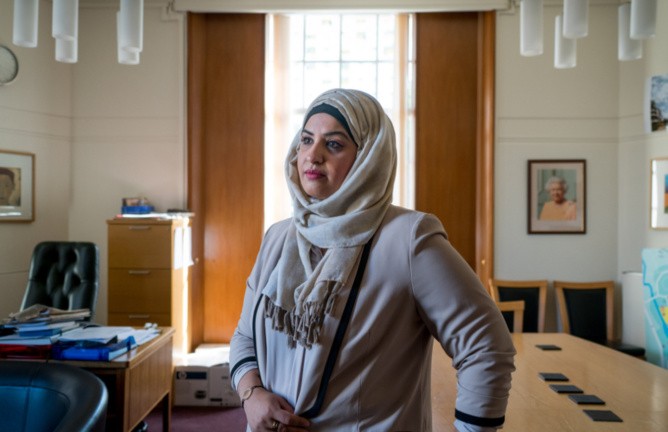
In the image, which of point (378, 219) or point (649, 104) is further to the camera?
point (649, 104)

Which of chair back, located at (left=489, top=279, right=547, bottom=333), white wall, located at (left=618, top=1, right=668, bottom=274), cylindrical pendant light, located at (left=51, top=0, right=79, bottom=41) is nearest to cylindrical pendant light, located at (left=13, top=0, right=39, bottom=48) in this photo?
cylindrical pendant light, located at (left=51, top=0, right=79, bottom=41)

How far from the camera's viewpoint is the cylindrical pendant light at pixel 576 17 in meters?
2.68

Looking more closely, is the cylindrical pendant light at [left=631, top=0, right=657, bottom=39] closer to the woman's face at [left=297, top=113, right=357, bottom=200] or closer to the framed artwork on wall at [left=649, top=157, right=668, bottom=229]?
the framed artwork on wall at [left=649, top=157, right=668, bottom=229]

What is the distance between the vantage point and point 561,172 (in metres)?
4.84

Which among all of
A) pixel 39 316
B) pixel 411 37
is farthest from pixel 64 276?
pixel 411 37

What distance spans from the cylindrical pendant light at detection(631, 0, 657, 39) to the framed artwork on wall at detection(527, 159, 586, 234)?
2201mm

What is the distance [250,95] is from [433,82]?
1.91m

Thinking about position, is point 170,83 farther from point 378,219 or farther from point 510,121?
point 378,219

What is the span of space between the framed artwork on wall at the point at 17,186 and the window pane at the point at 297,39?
277 cm

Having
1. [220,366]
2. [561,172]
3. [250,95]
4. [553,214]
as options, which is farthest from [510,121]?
[220,366]

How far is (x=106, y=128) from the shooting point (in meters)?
4.98

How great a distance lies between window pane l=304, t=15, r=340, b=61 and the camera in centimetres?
509

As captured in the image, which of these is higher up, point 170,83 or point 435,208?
point 170,83

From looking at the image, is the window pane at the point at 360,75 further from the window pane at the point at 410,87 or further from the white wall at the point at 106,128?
the white wall at the point at 106,128
